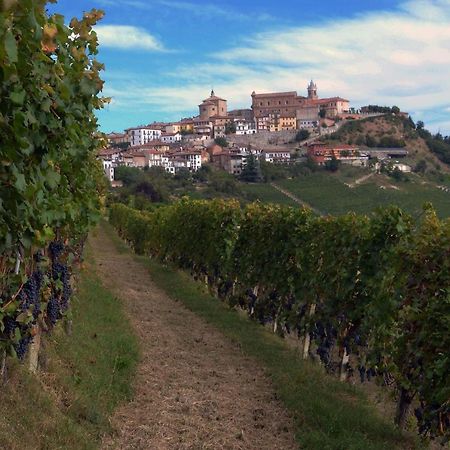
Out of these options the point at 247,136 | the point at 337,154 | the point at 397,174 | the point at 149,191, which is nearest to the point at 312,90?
the point at 247,136

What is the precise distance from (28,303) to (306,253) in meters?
6.54

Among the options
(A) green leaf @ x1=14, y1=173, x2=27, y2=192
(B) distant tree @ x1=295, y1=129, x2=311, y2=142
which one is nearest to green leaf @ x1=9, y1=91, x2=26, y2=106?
(A) green leaf @ x1=14, y1=173, x2=27, y2=192

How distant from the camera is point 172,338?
1005cm

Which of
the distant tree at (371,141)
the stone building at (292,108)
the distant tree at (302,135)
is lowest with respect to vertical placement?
the distant tree at (371,141)

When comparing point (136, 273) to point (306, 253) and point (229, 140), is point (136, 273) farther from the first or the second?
point (229, 140)

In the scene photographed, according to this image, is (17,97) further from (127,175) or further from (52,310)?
(127,175)

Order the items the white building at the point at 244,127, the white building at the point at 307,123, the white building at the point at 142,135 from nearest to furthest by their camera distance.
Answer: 1. the white building at the point at 307,123
2. the white building at the point at 244,127
3. the white building at the point at 142,135

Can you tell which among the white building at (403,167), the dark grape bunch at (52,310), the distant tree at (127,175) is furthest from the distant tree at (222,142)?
the dark grape bunch at (52,310)

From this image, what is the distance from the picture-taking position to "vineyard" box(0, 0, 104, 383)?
9.21 feet

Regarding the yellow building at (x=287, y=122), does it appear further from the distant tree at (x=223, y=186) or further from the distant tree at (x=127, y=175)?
the distant tree at (x=127, y=175)

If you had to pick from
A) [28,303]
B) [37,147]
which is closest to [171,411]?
[28,303]

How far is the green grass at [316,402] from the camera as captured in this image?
19.3ft

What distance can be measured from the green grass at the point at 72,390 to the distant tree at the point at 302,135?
133941mm

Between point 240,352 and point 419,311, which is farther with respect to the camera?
point 240,352
